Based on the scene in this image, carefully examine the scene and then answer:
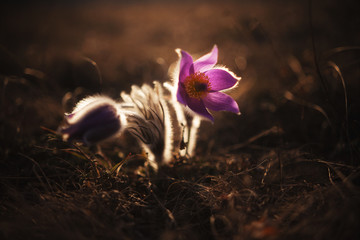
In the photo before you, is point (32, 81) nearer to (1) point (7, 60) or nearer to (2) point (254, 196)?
(1) point (7, 60)

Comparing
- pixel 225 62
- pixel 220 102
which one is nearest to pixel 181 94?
pixel 220 102

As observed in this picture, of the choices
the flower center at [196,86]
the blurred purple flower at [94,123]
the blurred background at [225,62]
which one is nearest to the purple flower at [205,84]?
the flower center at [196,86]

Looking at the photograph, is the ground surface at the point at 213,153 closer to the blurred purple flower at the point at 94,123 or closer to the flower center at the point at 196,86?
the blurred purple flower at the point at 94,123

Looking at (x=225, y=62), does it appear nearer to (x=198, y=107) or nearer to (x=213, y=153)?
(x=213, y=153)

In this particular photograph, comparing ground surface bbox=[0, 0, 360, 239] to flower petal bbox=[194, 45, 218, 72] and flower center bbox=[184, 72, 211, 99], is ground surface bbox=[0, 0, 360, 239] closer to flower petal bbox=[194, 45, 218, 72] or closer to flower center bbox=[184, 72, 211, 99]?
flower center bbox=[184, 72, 211, 99]

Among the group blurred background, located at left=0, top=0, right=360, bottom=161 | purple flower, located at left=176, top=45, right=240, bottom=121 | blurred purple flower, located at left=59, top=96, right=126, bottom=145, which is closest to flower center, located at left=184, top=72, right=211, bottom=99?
purple flower, located at left=176, top=45, right=240, bottom=121

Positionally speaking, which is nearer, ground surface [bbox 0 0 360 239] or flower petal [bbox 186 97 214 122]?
ground surface [bbox 0 0 360 239]

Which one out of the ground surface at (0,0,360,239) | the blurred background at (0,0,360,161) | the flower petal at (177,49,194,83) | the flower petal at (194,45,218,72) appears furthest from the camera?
the blurred background at (0,0,360,161)

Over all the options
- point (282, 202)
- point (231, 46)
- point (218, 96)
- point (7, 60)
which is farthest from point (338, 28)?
point (7, 60)

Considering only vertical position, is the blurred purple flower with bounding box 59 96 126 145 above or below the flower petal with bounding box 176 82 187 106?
below
